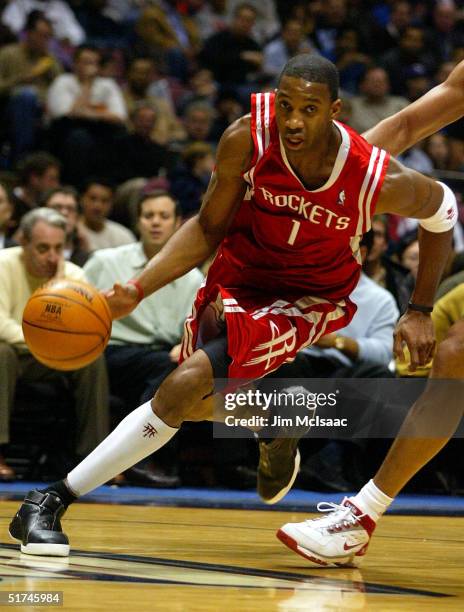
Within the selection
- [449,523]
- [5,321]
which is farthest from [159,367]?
[449,523]

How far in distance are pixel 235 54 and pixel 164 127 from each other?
165cm

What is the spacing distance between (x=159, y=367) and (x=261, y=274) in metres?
2.61

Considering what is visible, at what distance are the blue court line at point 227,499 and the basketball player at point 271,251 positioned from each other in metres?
1.64

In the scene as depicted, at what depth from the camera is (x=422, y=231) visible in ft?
13.3

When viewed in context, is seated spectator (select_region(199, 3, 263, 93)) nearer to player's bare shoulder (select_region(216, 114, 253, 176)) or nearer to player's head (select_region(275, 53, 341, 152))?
player's bare shoulder (select_region(216, 114, 253, 176))

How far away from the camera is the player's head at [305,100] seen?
3684 mm

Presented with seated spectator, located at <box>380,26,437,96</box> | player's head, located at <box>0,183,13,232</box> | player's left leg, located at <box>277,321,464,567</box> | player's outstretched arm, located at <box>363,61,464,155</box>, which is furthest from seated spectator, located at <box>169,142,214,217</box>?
player's left leg, located at <box>277,321,464,567</box>

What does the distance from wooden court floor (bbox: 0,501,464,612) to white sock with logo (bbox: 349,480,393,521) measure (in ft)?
0.56

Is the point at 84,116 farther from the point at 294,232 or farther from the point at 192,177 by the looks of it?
the point at 294,232

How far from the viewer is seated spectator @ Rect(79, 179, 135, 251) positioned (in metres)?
8.19

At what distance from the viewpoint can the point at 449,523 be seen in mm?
5340

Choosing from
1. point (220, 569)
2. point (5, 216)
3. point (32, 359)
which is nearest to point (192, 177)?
point (5, 216)

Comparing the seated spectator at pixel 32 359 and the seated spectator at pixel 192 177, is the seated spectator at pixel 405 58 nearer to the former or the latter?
the seated spectator at pixel 192 177

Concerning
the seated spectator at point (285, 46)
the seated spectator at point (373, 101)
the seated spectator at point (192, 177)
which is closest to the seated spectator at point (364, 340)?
the seated spectator at point (192, 177)
